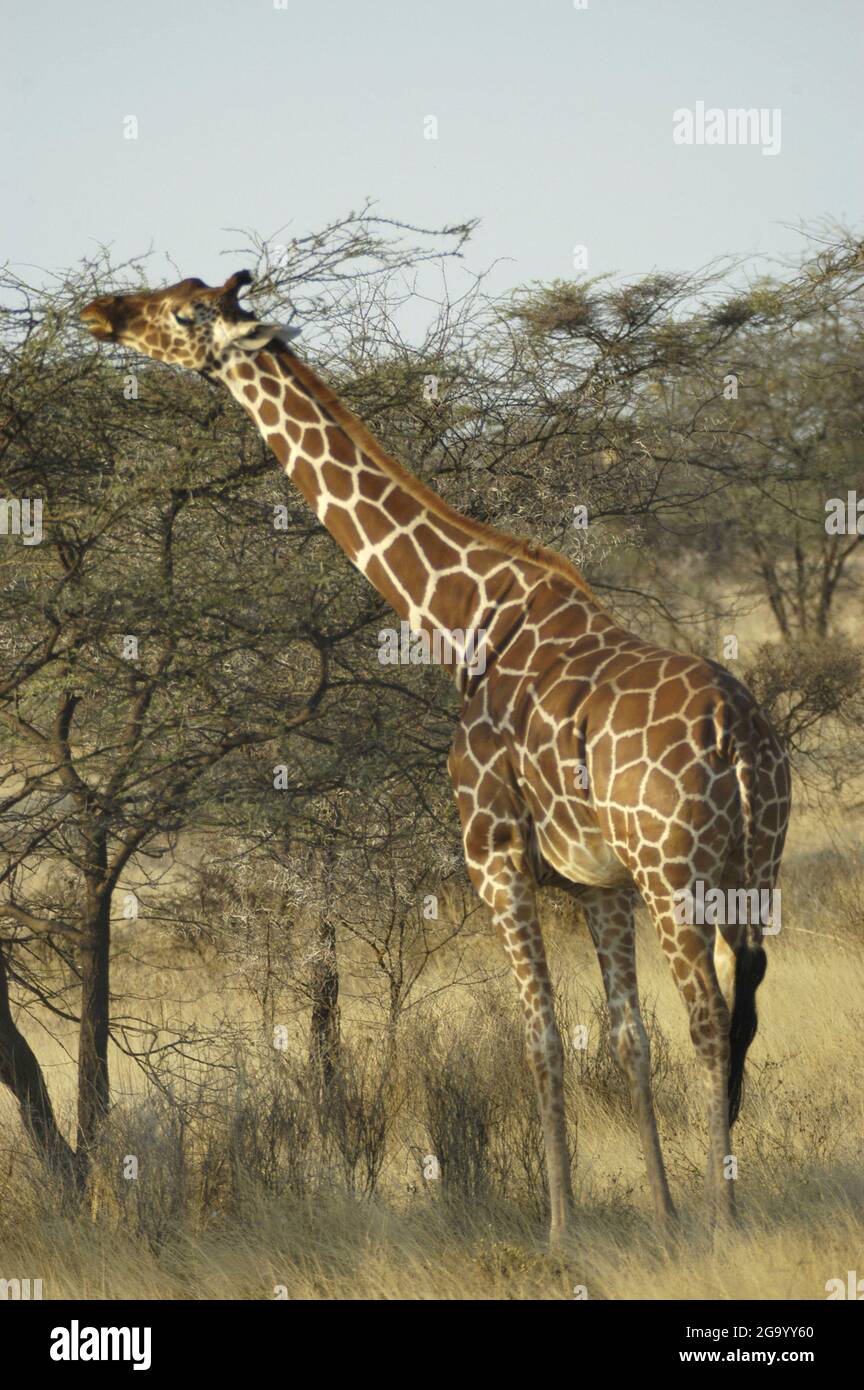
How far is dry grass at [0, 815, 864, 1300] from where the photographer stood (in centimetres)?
529

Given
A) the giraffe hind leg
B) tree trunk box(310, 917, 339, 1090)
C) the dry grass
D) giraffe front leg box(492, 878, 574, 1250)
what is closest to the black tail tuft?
the giraffe hind leg

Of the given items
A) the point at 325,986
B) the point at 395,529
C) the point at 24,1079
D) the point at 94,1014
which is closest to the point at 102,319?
the point at 395,529

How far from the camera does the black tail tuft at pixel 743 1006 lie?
546 centimetres

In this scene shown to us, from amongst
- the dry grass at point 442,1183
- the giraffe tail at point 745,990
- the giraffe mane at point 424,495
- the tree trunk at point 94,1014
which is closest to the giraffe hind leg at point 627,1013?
the dry grass at point 442,1183

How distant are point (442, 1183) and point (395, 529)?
107 inches

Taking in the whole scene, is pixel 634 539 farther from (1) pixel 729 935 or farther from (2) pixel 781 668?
(1) pixel 729 935

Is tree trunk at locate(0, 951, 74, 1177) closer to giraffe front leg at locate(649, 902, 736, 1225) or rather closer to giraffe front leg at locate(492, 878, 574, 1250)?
giraffe front leg at locate(492, 878, 574, 1250)

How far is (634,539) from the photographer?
11.2 meters

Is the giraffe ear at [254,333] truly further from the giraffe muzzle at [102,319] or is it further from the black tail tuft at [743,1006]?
the black tail tuft at [743,1006]

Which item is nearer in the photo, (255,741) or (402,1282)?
(402,1282)

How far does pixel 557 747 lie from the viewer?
5652mm

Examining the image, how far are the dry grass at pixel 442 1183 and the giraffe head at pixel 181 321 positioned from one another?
3.21 m

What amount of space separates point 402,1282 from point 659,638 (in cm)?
1384

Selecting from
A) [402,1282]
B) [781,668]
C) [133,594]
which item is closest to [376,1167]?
[402,1282]
